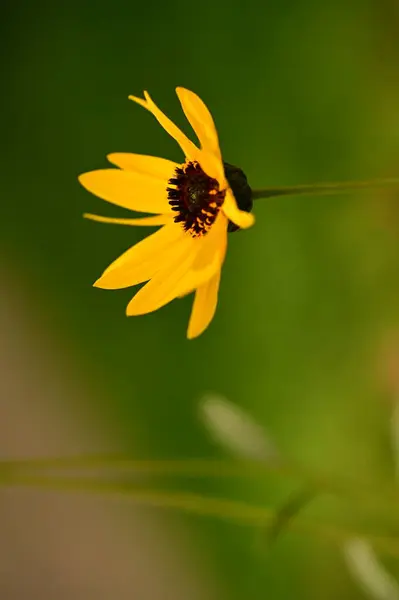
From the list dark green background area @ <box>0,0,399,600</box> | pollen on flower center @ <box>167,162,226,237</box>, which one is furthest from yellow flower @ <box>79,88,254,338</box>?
dark green background area @ <box>0,0,399,600</box>

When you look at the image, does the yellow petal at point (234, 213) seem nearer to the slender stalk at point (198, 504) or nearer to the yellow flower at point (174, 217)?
the yellow flower at point (174, 217)

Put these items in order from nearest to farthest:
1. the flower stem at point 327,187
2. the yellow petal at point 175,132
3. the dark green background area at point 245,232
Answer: the flower stem at point 327,187
the yellow petal at point 175,132
the dark green background area at point 245,232

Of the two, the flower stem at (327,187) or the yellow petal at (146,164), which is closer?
the flower stem at (327,187)

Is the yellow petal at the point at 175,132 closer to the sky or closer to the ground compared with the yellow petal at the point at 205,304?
closer to the sky

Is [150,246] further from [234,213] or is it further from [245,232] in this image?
[245,232]

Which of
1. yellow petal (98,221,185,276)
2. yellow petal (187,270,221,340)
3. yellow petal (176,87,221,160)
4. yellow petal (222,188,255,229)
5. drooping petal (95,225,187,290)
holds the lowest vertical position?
yellow petal (187,270,221,340)

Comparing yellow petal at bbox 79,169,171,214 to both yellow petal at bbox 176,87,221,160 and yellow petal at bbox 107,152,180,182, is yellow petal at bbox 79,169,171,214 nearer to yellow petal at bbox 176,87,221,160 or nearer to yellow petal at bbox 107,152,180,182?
yellow petal at bbox 107,152,180,182

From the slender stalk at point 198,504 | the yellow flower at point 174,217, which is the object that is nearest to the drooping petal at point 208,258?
the yellow flower at point 174,217

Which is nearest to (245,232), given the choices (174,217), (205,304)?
(174,217)
